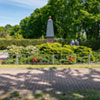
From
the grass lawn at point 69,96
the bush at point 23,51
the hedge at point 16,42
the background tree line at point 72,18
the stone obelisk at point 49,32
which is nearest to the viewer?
the grass lawn at point 69,96

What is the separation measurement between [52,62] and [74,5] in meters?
24.4

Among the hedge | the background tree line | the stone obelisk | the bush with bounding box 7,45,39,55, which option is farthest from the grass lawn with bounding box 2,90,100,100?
the hedge

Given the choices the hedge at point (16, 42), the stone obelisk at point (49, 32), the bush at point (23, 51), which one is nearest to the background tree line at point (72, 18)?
the hedge at point (16, 42)

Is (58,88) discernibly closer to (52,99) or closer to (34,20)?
(52,99)

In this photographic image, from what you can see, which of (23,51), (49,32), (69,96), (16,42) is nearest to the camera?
(69,96)

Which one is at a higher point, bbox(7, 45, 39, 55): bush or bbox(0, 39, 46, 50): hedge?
bbox(0, 39, 46, 50): hedge

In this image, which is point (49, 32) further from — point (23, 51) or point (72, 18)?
point (72, 18)

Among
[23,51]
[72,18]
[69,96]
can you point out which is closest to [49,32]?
[23,51]

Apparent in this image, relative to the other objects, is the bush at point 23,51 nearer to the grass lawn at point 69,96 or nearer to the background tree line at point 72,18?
the grass lawn at point 69,96

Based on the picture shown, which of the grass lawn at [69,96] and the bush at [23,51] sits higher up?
the bush at [23,51]

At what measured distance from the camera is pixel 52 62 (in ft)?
33.2

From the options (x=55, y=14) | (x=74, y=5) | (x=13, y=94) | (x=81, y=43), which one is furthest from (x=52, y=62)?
(x=55, y=14)

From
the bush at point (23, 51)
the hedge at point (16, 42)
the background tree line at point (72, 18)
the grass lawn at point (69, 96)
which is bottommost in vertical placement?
the grass lawn at point (69, 96)

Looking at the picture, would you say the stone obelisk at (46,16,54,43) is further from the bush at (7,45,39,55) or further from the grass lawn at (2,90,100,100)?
the grass lawn at (2,90,100,100)
